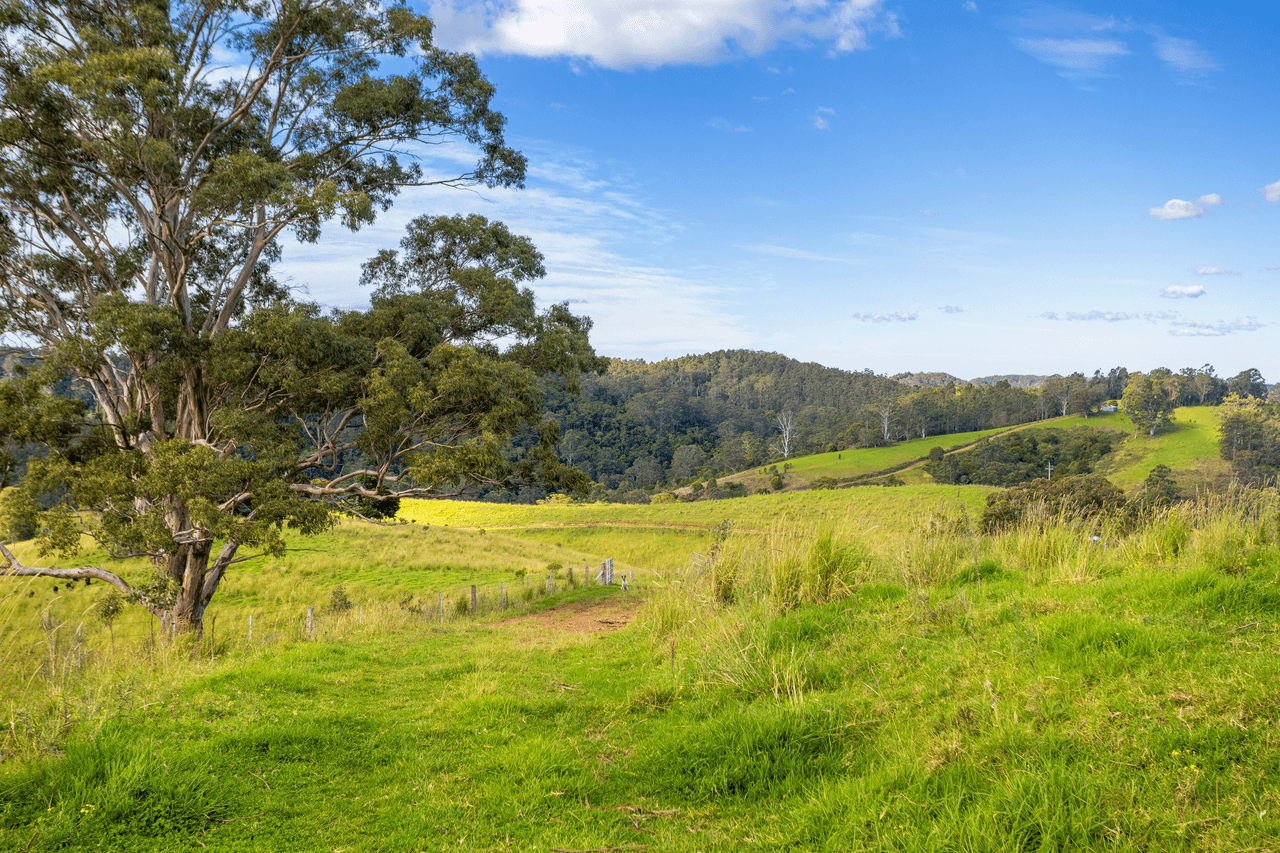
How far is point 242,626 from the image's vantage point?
61.9 ft

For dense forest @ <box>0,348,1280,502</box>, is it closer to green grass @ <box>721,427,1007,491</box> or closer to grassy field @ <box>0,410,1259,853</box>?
green grass @ <box>721,427,1007,491</box>

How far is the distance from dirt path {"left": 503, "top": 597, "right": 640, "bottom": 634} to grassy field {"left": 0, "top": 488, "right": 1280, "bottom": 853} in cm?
545

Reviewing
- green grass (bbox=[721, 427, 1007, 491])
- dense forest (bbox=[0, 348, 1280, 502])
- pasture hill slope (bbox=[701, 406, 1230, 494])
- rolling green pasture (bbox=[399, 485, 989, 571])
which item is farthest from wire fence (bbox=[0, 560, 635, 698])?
green grass (bbox=[721, 427, 1007, 491])

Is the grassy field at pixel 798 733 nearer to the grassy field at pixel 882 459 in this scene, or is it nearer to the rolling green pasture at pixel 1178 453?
the rolling green pasture at pixel 1178 453

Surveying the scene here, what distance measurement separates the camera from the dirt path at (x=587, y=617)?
12573 mm

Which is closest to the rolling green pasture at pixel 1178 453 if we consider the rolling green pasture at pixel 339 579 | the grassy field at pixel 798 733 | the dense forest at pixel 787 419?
the dense forest at pixel 787 419

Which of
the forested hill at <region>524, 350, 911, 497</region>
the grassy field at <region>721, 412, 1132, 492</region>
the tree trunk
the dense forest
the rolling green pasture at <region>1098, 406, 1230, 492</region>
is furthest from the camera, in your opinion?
the forested hill at <region>524, 350, 911, 497</region>

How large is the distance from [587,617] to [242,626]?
433 inches

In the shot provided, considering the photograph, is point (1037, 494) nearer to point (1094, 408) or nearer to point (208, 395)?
point (208, 395)

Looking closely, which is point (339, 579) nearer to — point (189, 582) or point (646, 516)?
point (189, 582)

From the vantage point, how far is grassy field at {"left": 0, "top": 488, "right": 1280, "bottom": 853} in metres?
3.13

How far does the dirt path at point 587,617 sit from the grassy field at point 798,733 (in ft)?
17.9

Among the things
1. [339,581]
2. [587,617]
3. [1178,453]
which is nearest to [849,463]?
[1178,453]

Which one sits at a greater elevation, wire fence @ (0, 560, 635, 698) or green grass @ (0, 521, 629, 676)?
wire fence @ (0, 560, 635, 698)
